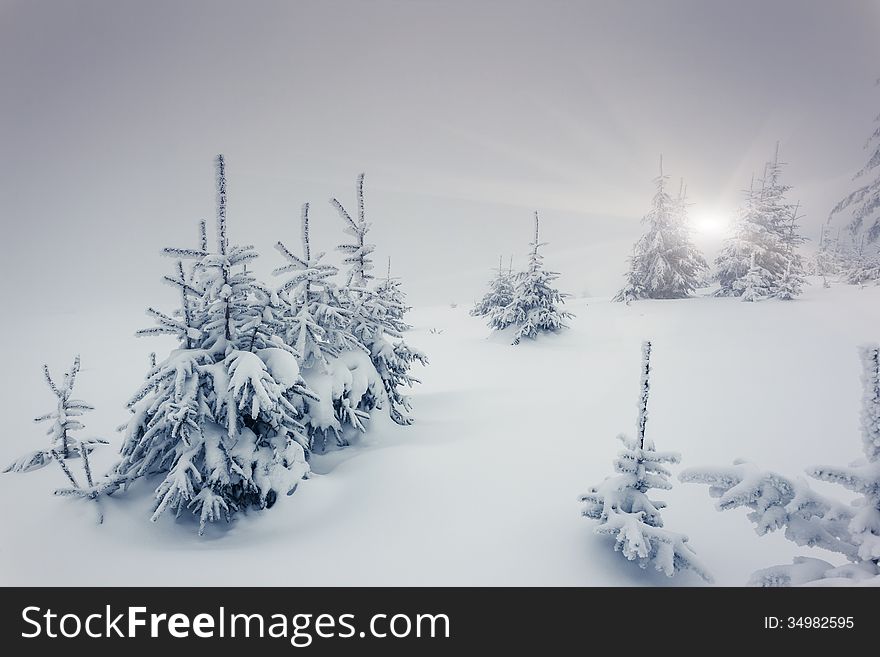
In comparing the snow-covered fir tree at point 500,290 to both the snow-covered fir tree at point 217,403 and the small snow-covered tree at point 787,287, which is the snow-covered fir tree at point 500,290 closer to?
the small snow-covered tree at point 787,287

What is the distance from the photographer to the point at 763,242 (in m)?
28.8

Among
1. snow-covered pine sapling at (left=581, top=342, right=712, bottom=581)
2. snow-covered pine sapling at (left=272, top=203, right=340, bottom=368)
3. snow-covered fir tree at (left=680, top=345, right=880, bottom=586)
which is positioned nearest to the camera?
snow-covered fir tree at (left=680, top=345, right=880, bottom=586)

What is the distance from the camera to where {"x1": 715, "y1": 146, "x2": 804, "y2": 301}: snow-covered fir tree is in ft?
92.6

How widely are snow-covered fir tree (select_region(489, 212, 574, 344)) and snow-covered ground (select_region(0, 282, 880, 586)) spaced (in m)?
2.90

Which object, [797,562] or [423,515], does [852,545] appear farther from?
[423,515]

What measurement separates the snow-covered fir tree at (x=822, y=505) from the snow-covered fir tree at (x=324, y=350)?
7.22 metres

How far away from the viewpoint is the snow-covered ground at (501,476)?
19.3 feet

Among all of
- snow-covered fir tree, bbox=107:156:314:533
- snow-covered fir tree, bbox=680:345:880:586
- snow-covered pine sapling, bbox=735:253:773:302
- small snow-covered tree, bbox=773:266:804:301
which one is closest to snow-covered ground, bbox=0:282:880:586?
snow-covered fir tree, bbox=107:156:314:533

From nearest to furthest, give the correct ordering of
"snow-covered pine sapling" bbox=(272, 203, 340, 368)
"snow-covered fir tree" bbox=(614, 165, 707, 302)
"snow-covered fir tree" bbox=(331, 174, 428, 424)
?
"snow-covered pine sapling" bbox=(272, 203, 340, 368) → "snow-covered fir tree" bbox=(331, 174, 428, 424) → "snow-covered fir tree" bbox=(614, 165, 707, 302)

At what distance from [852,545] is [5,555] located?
36.6ft

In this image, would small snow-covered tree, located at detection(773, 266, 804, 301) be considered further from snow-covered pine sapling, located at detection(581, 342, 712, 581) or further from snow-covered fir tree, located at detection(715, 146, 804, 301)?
snow-covered pine sapling, located at detection(581, 342, 712, 581)

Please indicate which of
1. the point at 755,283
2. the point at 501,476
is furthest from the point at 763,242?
the point at 501,476

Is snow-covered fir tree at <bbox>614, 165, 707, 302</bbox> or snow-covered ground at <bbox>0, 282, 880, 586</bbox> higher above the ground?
snow-covered fir tree at <bbox>614, 165, 707, 302</bbox>

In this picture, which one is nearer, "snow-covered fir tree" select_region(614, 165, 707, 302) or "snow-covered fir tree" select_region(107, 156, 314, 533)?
"snow-covered fir tree" select_region(107, 156, 314, 533)
